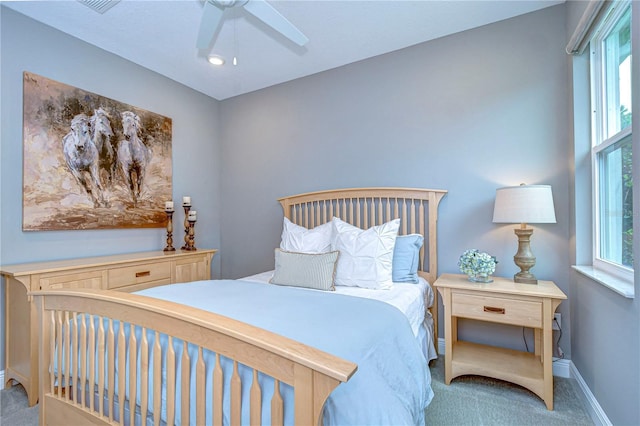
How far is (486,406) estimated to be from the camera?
186 cm

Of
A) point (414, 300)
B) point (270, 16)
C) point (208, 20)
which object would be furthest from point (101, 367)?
point (270, 16)

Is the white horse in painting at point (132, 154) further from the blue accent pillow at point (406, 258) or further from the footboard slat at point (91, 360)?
the blue accent pillow at point (406, 258)

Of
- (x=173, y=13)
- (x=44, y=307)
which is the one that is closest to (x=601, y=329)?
(x=44, y=307)

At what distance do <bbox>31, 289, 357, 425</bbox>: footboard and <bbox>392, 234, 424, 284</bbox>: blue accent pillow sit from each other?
1567 mm

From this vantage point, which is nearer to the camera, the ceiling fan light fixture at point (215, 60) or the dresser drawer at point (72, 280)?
the dresser drawer at point (72, 280)

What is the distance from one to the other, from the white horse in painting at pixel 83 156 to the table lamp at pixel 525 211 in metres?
3.29

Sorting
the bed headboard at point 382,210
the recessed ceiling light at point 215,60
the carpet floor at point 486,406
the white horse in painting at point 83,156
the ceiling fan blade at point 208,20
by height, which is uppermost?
the recessed ceiling light at point 215,60

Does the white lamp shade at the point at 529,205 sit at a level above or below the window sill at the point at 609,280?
above

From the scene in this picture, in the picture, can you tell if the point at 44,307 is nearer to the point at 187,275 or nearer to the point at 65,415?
the point at 65,415

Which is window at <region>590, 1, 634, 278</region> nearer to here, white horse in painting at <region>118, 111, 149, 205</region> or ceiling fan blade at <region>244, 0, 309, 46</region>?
ceiling fan blade at <region>244, 0, 309, 46</region>

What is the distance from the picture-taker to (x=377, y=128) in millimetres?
2916

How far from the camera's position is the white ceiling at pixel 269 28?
2219mm

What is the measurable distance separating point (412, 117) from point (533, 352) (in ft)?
7.02

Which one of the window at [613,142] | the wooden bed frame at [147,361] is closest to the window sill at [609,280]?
the window at [613,142]
